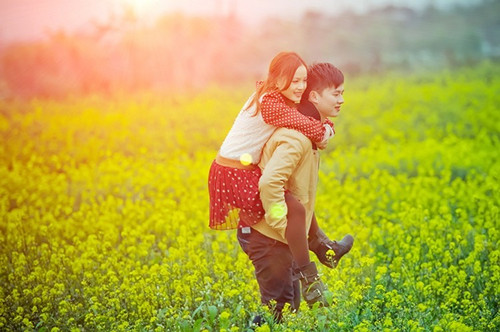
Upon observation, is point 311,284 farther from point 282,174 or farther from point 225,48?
point 225,48

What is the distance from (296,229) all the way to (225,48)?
54.3ft

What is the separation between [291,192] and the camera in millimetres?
A: 4129

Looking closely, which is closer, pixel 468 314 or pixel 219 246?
pixel 468 314

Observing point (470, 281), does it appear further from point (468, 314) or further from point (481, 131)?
point (481, 131)

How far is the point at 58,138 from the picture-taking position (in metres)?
11.1

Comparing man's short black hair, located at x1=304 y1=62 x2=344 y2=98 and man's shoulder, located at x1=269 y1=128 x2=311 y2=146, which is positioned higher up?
man's short black hair, located at x1=304 y1=62 x2=344 y2=98

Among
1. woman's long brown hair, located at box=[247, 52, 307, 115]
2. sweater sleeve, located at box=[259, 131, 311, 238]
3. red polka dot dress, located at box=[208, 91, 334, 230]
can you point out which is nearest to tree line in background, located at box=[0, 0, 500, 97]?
red polka dot dress, located at box=[208, 91, 334, 230]

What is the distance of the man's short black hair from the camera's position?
4135 millimetres

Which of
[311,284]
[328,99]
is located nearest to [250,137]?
[328,99]

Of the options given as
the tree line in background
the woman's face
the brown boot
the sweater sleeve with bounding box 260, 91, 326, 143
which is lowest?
the tree line in background

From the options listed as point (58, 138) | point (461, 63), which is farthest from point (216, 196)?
point (461, 63)

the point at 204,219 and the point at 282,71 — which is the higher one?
the point at 282,71

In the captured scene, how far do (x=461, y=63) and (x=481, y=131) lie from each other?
9632 millimetres

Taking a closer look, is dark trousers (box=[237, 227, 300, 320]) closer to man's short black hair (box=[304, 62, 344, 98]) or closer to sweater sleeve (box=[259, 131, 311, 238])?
sweater sleeve (box=[259, 131, 311, 238])
